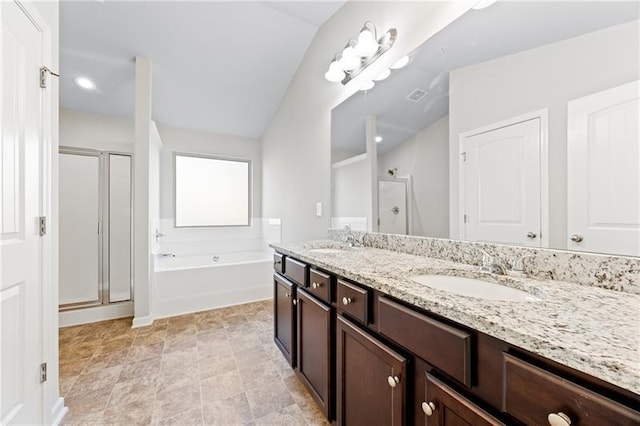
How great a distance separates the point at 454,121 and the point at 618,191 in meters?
0.71

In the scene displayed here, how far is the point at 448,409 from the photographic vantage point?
0.66 metres

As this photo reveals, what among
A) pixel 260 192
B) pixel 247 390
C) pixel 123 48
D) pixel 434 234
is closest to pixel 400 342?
pixel 434 234

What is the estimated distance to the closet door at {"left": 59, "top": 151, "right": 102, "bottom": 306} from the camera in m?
2.64

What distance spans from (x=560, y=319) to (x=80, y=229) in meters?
3.69

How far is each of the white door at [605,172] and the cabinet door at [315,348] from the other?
1.02m

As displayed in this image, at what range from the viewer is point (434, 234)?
4.65 feet

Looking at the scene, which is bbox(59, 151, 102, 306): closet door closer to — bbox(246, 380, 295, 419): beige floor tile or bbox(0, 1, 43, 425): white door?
bbox(0, 1, 43, 425): white door

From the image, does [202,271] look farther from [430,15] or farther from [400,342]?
[430,15]

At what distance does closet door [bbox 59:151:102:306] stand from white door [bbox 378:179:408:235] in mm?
2915

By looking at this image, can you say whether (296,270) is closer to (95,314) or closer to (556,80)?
(556,80)

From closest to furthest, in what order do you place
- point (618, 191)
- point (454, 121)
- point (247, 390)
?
point (618, 191)
point (454, 121)
point (247, 390)

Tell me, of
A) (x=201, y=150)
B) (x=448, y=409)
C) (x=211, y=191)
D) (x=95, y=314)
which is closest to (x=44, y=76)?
(x=448, y=409)

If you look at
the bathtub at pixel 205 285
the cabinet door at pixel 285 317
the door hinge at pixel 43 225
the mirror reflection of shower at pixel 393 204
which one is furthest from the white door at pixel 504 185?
the bathtub at pixel 205 285

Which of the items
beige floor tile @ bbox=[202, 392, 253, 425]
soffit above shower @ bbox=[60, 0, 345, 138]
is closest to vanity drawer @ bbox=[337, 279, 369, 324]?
beige floor tile @ bbox=[202, 392, 253, 425]
